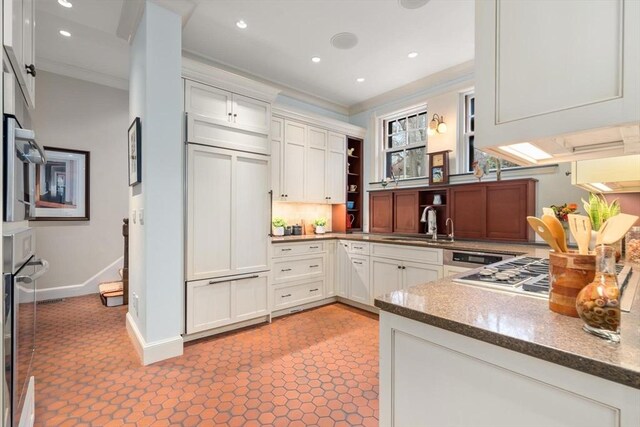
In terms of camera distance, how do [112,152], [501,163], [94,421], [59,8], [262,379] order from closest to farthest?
[94,421] < [262,379] < [59,8] < [501,163] < [112,152]

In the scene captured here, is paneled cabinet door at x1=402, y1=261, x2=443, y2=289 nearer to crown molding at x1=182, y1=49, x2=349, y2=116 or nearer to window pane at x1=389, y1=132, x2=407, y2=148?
window pane at x1=389, y1=132, x2=407, y2=148

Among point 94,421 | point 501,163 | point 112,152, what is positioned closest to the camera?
point 94,421

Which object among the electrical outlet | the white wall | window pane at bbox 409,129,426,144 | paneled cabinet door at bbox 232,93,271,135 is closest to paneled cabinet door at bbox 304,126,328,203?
paneled cabinet door at bbox 232,93,271,135

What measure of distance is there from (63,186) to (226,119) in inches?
113

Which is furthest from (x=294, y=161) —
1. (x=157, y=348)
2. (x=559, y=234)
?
(x=559, y=234)

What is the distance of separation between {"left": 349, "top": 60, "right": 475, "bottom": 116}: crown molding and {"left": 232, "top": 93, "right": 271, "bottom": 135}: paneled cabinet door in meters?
2.06

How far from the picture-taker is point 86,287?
14.0ft

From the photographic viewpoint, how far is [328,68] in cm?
376

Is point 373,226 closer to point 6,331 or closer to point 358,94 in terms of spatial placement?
point 358,94

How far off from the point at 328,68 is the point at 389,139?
1.56m

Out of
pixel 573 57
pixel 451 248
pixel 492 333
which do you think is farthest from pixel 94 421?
pixel 451 248

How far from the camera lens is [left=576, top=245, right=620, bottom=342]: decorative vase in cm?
73

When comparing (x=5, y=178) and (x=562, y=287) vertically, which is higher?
(x=5, y=178)

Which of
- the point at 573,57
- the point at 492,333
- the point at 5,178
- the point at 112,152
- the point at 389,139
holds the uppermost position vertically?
the point at 389,139
